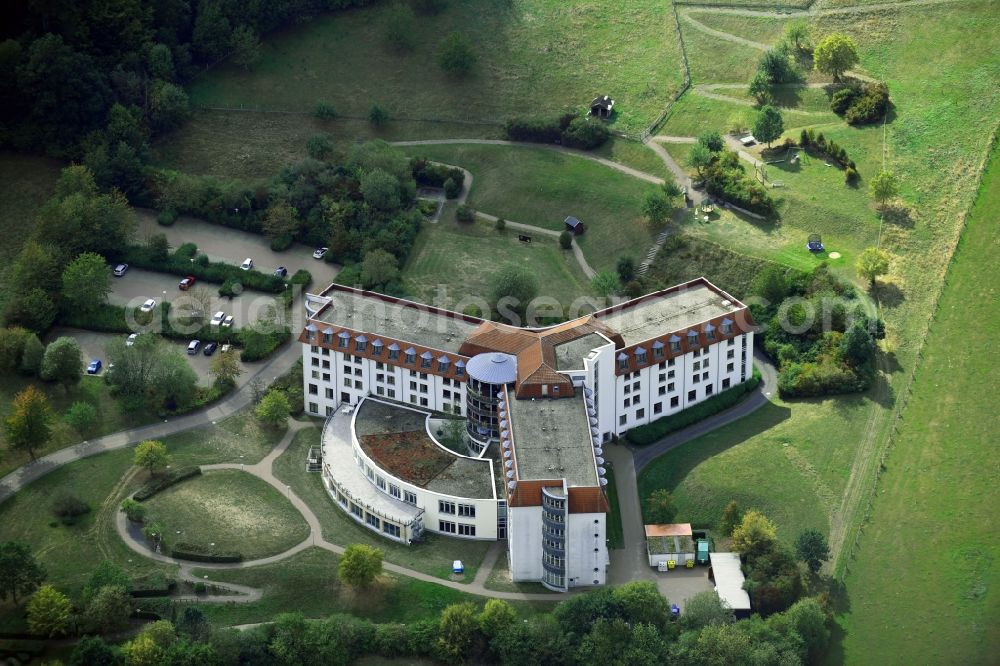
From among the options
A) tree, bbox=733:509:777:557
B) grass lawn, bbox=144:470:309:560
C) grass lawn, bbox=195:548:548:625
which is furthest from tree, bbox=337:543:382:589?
tree, bbox=733:509:777:557

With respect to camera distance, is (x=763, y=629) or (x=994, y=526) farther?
(x=994, y=526)

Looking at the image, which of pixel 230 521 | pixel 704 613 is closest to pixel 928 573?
pixel 704 613

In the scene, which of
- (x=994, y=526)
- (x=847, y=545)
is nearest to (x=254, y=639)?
(x=847, y=545)

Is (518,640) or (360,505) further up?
(360,505)

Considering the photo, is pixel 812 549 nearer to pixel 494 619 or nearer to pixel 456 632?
pixel 494 619

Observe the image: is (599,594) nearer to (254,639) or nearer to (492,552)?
(492,552)
